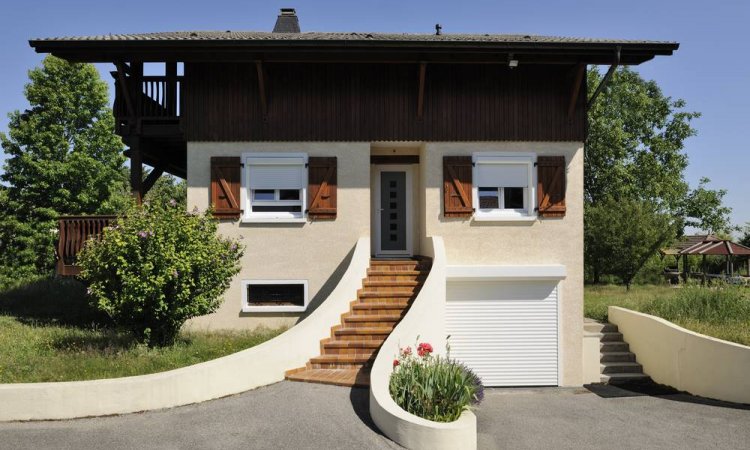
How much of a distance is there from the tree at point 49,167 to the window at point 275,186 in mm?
16343

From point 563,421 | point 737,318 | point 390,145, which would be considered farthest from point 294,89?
point 737,318

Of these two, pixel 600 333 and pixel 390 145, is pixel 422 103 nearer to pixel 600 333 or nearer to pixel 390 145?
pixel 390 145

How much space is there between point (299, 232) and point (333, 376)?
3.97 m

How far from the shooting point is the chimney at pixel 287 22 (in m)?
13.0

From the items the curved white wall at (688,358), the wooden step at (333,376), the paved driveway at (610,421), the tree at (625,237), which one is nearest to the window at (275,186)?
the wooden step at (333,376)

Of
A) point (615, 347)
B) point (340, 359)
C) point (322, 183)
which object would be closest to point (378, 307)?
point (340, 359)

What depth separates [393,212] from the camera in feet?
39.7

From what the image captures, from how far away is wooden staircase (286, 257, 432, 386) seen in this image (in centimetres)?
771

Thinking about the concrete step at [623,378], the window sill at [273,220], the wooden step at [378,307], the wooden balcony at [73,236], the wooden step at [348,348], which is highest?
the window sill at [273,220]

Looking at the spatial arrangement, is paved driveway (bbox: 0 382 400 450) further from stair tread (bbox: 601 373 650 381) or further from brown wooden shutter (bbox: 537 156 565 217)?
stair tread (bbox: 601 373 650 381)

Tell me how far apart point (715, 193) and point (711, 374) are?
100 feet

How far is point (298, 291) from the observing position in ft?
35.2

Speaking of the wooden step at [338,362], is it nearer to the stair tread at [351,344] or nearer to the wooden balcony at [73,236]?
the stair tread at [351,344]

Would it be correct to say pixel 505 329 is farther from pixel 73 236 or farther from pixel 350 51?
pixel 73 236
